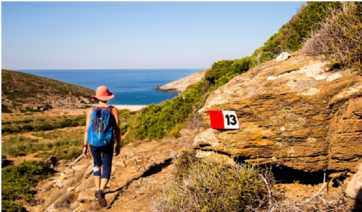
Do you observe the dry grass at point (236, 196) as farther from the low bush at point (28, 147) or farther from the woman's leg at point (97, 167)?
the low bush at point (28, 147)

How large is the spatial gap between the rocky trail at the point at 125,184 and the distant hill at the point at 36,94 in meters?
43.8

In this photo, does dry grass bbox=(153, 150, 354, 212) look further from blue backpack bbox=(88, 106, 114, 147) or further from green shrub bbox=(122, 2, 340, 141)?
green shrub bbox=(122, 2, 340, 141)

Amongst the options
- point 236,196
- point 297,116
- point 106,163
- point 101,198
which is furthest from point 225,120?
point 101,198

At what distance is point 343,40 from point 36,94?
64.7m

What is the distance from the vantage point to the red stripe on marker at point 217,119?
426 centimetres

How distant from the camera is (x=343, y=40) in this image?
13.0 ft

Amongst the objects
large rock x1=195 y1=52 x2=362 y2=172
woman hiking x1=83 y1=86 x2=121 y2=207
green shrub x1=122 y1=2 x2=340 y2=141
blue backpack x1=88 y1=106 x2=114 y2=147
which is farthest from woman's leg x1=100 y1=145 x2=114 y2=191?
green shrub x1=122 y1=2 x2=340 y2=141

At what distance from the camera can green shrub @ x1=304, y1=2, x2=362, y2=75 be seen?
371 centimetres

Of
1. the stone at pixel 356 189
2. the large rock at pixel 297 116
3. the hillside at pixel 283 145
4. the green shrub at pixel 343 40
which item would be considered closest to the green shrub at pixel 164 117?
the hillside at pixel 283 145

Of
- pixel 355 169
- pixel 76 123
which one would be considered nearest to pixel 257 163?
pixel 355 169

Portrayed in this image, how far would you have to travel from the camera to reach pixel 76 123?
34031mm

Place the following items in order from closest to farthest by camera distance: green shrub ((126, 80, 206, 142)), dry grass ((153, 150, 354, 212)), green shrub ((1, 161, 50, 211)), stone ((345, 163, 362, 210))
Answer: stone ((345, 163, 362, 210)), dry grass ((153, 150, 354, 212)), green shrub ((1, 161, 50, 211)), green shrub ((126, 80, 206, 142))

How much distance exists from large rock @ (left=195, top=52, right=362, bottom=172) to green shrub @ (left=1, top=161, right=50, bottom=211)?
6.27m

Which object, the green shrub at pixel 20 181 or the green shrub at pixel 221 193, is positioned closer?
the green shrub at pixel 221 193
